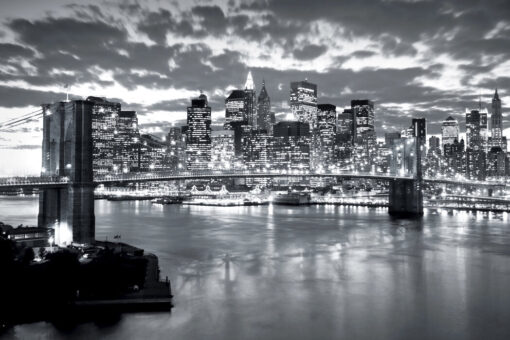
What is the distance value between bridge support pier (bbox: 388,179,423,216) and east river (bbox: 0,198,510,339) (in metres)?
10.9

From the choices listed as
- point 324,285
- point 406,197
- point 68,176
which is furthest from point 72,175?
point 406,197

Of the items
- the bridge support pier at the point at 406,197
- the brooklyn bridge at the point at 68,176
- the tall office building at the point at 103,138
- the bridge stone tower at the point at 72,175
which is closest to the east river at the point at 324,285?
the bridge stone tower at the point at 72,175

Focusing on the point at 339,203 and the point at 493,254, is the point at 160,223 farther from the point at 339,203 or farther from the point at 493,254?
the point at 339,203

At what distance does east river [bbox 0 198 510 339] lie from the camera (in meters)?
15.0

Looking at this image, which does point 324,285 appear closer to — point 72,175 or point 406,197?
point 72,175

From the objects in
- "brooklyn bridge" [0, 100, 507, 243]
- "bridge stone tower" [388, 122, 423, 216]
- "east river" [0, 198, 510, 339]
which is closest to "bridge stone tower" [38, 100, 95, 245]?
"brooklyn bridge" [0, 100, 507, 243]

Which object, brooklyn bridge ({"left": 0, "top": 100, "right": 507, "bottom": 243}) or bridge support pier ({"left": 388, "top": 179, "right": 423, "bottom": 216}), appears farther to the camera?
bridge support pier ({"left": 388, "top": 179, "right": 423, "bottom": 216})

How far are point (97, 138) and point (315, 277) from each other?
350ft

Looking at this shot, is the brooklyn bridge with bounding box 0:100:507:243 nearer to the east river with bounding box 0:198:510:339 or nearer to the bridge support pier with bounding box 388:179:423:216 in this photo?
the east river with bounding box 0:198:510:339

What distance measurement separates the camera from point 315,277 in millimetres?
21891

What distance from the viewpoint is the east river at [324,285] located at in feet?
49.1

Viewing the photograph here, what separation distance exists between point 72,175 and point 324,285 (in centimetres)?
1300

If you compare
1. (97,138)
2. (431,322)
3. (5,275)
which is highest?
(97,138)

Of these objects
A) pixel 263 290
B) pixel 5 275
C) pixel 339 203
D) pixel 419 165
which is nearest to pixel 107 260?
pixel 5 275
